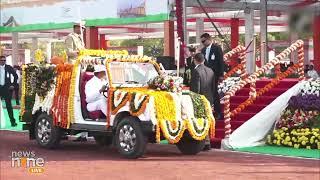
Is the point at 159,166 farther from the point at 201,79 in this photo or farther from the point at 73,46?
the point at 73,46

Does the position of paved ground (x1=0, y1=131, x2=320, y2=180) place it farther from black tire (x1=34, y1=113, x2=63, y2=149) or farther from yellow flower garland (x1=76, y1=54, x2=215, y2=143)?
yellow flower garland (x1=76, y1=54, x2=215, y2=143)

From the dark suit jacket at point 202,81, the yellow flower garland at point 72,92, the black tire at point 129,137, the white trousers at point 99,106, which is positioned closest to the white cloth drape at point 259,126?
the dark suit jacket at point 202,81

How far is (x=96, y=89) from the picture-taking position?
1130 centimetres

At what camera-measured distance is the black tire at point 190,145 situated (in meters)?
11.0

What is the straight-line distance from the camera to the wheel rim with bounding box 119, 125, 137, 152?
33.3ft

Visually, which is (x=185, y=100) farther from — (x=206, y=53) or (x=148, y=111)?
(x=206, y=53)

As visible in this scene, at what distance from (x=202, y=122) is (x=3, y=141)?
5.11 metres

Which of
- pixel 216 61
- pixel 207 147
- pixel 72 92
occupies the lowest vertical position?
pixel 207 147

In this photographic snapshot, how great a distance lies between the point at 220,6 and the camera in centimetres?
1942

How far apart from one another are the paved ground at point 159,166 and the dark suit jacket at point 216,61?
2257mm

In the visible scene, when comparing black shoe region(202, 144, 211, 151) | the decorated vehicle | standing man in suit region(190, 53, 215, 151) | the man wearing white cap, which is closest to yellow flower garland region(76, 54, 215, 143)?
the decorated vehicle

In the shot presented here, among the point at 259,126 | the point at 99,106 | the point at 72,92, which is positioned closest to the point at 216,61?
the point at 259,126

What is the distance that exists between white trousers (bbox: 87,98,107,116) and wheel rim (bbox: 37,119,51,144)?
105 centimetres

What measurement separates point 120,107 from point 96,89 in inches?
41.2
